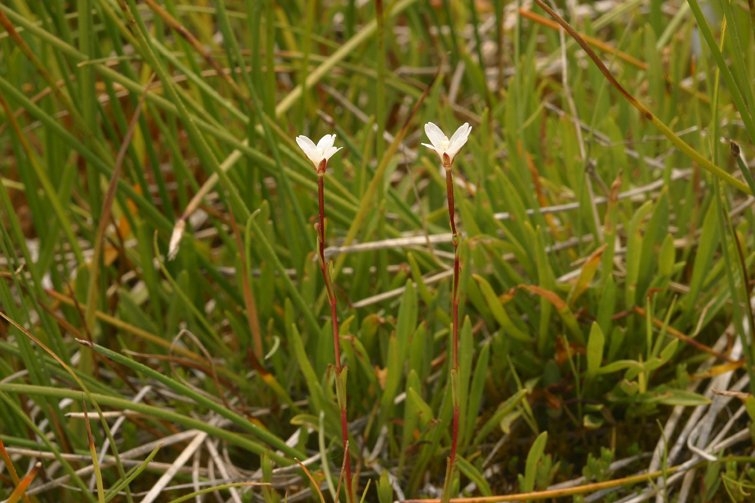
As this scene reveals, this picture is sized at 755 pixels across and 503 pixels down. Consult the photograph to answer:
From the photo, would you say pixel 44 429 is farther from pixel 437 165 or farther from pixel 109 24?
pixel 437 165

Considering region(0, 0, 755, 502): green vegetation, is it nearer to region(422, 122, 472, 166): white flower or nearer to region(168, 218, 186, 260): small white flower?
region(168, 218, 186, 260): small white flower

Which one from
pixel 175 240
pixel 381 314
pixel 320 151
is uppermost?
pixel 320 151

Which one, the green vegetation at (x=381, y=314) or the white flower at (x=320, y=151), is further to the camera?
the green vegetation at (x=381, y=314)

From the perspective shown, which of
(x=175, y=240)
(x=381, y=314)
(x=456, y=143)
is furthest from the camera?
(x=381, y=314)

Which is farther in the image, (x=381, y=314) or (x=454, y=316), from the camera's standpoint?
→ (x=381, y=314)

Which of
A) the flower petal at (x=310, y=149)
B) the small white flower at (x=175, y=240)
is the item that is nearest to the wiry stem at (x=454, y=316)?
the flower petal at (x=310, y=149)

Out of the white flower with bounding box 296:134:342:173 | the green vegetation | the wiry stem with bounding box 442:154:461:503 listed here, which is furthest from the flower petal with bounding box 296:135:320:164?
the green vegetation

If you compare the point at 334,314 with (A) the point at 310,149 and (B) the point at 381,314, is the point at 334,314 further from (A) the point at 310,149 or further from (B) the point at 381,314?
(B) the point at 381,314

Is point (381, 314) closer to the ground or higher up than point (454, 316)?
closer to the ground

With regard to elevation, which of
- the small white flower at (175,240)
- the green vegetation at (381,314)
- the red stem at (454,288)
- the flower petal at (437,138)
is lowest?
the green vegetation at (381,314)

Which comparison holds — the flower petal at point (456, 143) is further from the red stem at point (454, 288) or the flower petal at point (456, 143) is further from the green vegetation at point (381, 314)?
the green vegetation at point (381, 314)

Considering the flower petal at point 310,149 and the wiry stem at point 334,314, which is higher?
the flower petal at point 310,149

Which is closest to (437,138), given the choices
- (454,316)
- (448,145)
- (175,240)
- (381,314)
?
(448,145)
